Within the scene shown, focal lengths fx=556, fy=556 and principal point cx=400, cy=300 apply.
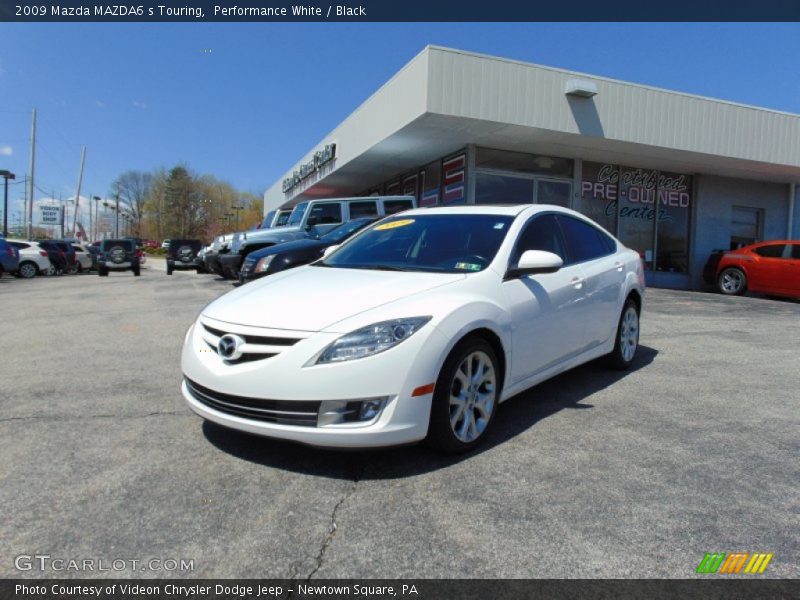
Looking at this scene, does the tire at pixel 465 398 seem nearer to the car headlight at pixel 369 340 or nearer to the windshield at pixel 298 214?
the car headlight at pixel 369 340

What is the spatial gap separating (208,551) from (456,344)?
157 centimetres

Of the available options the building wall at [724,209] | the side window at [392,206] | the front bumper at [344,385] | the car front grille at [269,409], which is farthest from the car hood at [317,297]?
the building wall at [724,209]

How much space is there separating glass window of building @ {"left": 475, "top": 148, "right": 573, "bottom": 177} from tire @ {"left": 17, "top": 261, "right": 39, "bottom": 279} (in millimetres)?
18927

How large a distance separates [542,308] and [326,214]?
378 inches

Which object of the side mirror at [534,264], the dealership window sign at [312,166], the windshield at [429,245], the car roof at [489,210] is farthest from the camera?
the dealership window sign at [312,166]

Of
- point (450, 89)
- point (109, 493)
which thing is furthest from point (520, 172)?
point (109, 493)

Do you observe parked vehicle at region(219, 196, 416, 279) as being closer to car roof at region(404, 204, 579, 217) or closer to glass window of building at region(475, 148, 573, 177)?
glass window of building at region(475, 148, 573, 177)

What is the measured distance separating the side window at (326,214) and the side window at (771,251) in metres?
10.5

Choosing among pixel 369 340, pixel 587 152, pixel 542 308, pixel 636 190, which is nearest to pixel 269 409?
pixel 369 340

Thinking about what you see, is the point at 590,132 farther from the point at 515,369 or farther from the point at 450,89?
the point at 515,369

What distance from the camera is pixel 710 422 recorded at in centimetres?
394

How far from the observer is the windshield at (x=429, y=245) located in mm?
3801

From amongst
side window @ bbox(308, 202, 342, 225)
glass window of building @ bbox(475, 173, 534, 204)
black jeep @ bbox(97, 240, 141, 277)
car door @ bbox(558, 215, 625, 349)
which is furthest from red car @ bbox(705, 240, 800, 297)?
black jeep @ bbox(97, 240, 141, 277)

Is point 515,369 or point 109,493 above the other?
point 515,369
